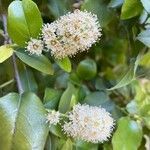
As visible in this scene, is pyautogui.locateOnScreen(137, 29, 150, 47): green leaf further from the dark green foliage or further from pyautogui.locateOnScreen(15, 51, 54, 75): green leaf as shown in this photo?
pyautogui.locateOnScreen(15, 51, 54, 75): green leaf

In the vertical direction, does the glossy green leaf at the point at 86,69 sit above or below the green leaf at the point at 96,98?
above

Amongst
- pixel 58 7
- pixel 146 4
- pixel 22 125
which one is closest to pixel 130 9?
pixel 146 4

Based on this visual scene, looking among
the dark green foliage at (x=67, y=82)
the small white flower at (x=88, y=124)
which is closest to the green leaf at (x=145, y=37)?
the dark green foliage at (x=67, y=82)

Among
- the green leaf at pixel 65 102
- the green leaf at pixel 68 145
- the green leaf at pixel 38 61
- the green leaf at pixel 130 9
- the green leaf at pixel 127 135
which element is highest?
the green leaf at pixel 130 9

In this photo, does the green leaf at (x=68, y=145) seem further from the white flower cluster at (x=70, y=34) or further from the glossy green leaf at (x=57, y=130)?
the white flower cluster at (x=70, y=34)

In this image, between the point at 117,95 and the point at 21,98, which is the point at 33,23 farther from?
the point at 117,95

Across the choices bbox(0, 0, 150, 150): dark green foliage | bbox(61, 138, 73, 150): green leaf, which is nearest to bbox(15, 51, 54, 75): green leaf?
bbox(0, 0, 150, 150): dark green foliage
